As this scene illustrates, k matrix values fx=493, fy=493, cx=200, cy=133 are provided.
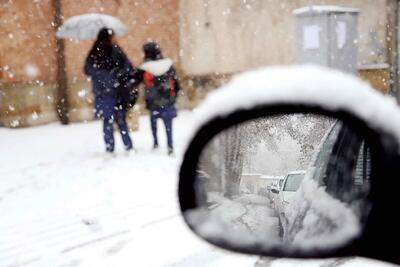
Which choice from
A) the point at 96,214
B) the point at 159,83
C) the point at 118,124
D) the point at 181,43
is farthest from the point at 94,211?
the point at 181,43

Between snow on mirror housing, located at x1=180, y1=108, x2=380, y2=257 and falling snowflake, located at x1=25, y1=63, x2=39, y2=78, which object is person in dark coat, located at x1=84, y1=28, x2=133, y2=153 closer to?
falling snowflake, located at x1=25, y1=63, x2=39, y2=78

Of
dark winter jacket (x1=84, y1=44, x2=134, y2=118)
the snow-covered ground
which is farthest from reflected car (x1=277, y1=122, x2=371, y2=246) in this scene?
dark winter jacket (x1=84, y1=44, x2=134, y2=118)

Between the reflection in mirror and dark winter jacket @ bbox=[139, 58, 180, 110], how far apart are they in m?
5.96

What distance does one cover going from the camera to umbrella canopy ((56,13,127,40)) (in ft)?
27.6

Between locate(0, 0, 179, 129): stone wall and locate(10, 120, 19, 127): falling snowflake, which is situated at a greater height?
locate(0, 0, 179, 129): stone wall

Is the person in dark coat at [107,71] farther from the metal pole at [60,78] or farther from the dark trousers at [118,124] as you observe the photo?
the metal pole at [60,78]

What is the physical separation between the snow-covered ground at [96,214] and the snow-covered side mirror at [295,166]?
1.20 ft

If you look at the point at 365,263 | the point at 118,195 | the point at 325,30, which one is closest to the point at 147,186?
the point at 118,195

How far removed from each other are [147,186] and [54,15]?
676 centimetres

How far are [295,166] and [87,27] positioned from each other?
7847 mm

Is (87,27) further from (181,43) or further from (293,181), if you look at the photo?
(293,181)

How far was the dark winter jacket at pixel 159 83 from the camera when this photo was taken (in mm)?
7035

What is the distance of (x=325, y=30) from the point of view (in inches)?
342

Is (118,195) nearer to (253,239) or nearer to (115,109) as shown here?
(115,109)
